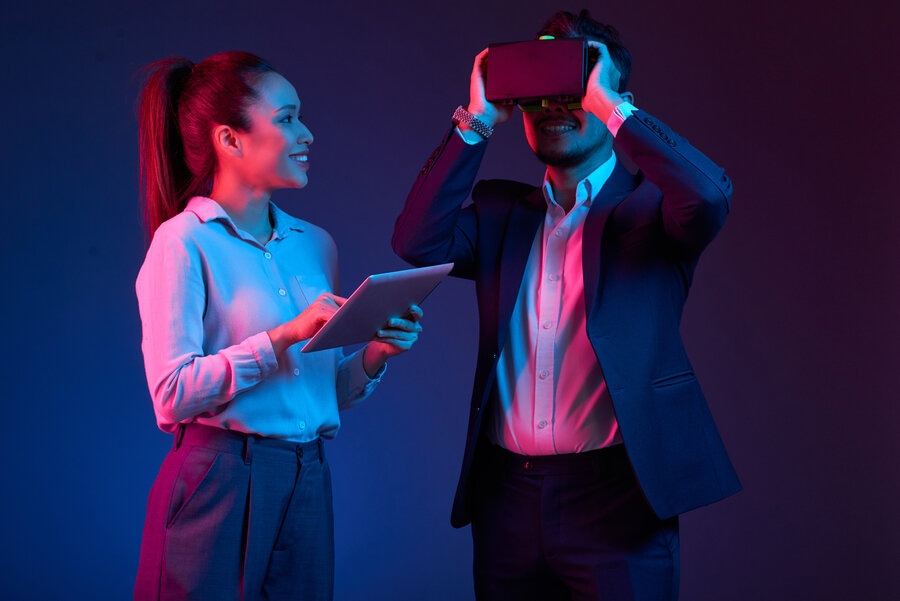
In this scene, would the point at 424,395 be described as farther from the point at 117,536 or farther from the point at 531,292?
the point at 531,292

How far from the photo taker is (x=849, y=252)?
3.14m

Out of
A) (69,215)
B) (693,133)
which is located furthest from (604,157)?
(69,215)

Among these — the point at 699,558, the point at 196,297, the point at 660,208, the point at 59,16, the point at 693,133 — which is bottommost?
the point at 699,558

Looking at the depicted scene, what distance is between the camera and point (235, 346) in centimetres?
176

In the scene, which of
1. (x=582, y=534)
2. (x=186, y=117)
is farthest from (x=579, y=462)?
(x=186, y=117)

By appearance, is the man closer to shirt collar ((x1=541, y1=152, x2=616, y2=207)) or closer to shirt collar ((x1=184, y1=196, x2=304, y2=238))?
shirt collar ((x1=541, y1=152, x2=616, y2=207))

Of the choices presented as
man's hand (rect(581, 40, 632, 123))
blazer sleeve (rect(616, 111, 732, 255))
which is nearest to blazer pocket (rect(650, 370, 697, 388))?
blazer sleeve (rect(616, 111, 732, 255))

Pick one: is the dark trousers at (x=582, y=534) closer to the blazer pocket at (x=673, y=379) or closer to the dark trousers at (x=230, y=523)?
the blazer pocket at (x=673, y=379)

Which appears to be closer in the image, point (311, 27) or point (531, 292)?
point (531, 292)

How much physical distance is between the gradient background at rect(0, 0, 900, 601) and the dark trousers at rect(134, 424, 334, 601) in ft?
4.83

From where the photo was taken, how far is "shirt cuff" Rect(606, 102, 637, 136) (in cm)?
174

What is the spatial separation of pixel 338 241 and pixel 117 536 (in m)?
1.23

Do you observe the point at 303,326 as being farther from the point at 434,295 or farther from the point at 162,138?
the point at 434,295

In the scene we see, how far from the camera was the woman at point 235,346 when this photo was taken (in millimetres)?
1719
